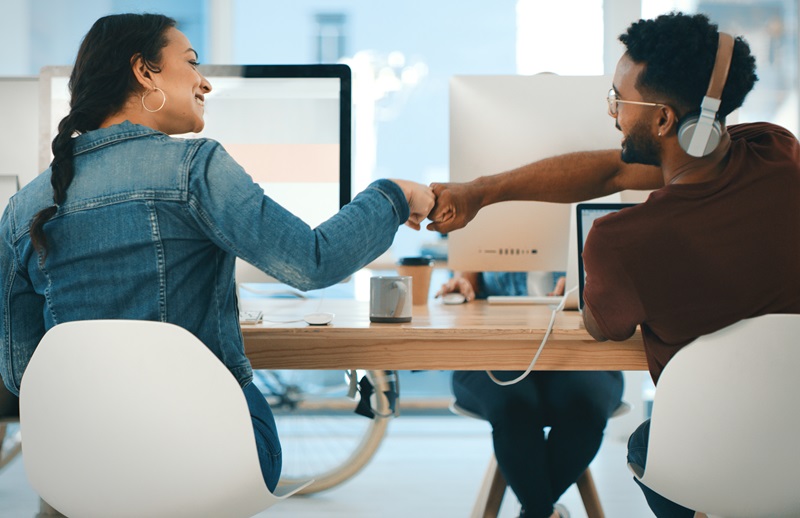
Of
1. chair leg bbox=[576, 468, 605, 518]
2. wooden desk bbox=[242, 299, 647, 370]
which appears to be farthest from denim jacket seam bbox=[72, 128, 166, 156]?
chair leg bbox=[576, 468, 605, 518]

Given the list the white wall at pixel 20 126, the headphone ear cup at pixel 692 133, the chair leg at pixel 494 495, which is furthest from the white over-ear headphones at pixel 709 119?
the white wall at pixel 20 126

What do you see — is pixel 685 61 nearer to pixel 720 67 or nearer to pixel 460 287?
pixel 720 67

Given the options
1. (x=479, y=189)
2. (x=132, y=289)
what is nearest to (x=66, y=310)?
(x=132, y=289)

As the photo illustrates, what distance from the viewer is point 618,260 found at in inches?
43.4

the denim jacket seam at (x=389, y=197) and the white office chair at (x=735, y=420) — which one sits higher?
the denim jacket seam at (x=389, y=197)

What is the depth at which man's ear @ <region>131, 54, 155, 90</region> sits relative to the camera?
1.13 metres

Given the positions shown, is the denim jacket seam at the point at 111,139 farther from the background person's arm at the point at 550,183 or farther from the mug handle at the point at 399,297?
the background person's arm at the point at 550,183

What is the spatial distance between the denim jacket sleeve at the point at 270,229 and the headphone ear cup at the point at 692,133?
477 mm

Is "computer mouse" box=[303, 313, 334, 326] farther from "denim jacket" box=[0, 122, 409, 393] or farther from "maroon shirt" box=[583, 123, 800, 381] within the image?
"maroon shirt" box=[583, 123, 800, 381]

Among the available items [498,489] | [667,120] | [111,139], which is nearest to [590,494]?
[498,489]

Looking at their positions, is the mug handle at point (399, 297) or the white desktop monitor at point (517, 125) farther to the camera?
the white desktop monitor at point (517, 125)

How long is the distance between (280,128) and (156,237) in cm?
69

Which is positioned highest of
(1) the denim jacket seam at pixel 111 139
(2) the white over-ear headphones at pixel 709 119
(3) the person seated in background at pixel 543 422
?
(2) the white over-ear headphones at pixel 709 119

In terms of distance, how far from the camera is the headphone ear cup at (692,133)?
115 centimetres
